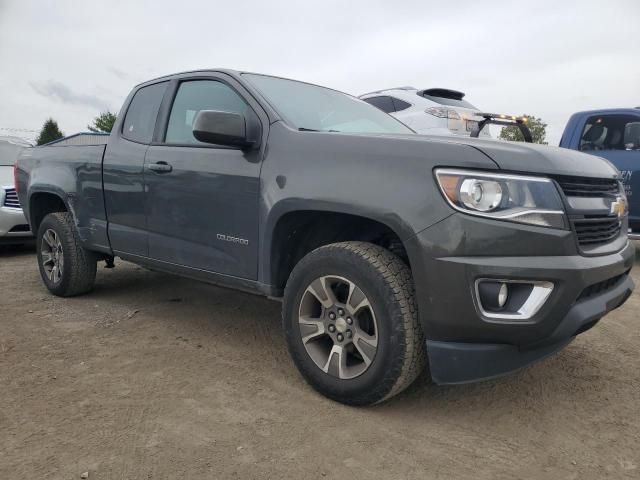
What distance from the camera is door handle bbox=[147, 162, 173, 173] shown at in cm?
330

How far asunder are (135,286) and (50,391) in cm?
242

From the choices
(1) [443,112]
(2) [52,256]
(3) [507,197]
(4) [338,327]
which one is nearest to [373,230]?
(4) [338,327]

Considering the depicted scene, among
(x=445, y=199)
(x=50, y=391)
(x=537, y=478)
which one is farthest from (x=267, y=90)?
(x=537, y=478)

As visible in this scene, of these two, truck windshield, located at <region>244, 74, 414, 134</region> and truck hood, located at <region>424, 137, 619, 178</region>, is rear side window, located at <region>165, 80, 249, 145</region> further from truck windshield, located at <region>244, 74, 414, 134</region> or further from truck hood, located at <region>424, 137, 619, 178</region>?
truck hood, located at <region>424, 137, 619, 178</region>

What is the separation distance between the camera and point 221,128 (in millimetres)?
2725

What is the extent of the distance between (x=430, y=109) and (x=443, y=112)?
172 millimetres

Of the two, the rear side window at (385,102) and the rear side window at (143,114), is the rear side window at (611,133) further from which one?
the rear side window at (143,114)

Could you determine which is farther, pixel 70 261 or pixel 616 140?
pixel 616 140

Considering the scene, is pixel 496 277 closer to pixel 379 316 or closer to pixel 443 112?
pixel 379 316

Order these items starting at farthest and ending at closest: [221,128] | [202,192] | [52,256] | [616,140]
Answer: [616,140]
[52,256]
[202,192]
[221,128]

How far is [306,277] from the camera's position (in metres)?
2.60

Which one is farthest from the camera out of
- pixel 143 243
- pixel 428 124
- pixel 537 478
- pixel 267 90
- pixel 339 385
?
pixel 428 124

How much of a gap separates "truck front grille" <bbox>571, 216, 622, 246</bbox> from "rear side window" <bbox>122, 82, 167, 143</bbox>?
2732 mm

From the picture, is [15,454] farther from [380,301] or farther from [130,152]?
[130,152]
